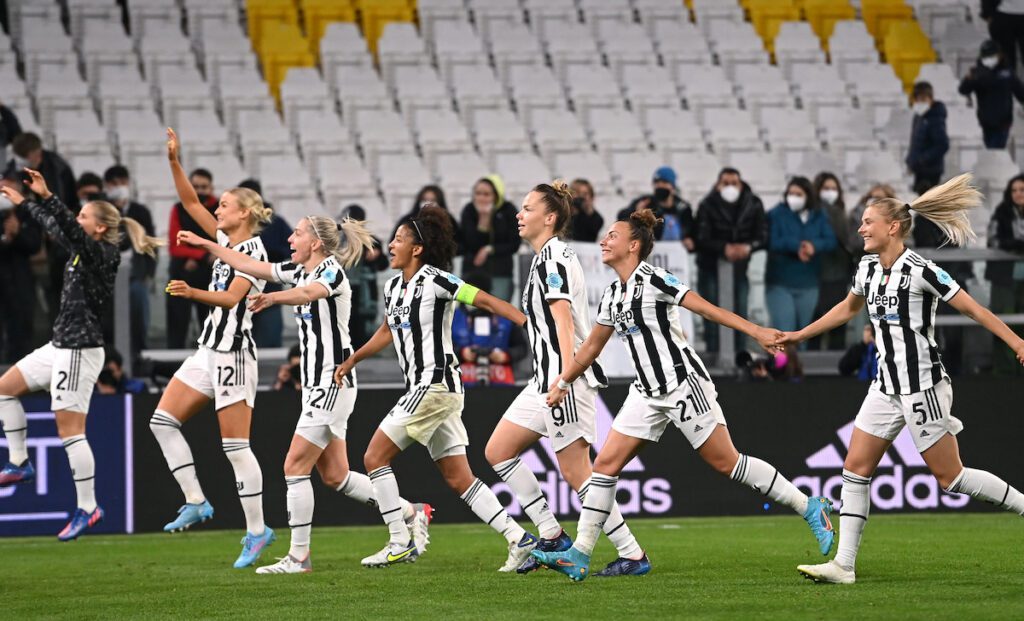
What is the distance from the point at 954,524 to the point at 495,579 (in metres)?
5.22

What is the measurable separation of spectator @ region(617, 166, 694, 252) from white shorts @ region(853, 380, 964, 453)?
6.11 meters

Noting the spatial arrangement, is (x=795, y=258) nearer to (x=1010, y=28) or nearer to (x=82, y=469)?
(x=82, y=469)

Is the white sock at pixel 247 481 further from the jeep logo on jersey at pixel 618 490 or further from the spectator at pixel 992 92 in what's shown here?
the spectator at pixel 992 92

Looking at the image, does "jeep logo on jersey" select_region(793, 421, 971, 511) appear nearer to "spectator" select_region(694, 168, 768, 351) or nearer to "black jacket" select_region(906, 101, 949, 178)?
"spectator" select_region(694, 168, 768, 351)

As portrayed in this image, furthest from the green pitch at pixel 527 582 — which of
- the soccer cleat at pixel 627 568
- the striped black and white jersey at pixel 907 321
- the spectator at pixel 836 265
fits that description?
the spectator at pixel 836 265

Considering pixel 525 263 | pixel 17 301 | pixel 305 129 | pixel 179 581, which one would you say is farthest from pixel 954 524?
pixel 305 129

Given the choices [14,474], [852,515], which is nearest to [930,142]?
[852,515]

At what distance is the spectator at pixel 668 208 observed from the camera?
1408 centimetres

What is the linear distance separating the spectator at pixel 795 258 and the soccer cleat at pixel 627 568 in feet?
17.8

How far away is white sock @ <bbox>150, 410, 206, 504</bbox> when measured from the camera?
9789mm

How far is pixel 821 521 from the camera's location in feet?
27.4

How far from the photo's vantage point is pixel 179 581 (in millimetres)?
8688

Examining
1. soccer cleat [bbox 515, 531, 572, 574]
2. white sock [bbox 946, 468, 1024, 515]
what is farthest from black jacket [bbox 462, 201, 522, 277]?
white sock [bbox 946, 468, 1024, 515]

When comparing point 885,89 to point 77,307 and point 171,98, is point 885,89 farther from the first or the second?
point 77,307
